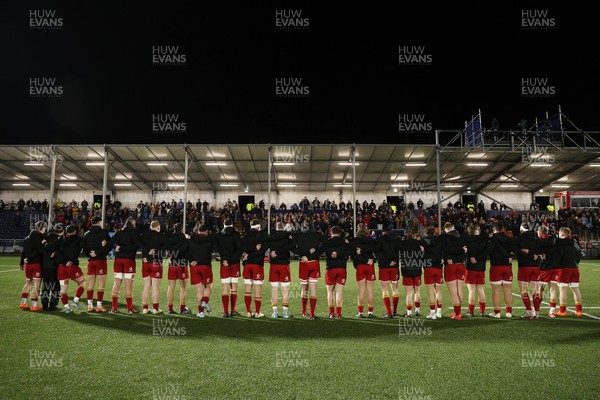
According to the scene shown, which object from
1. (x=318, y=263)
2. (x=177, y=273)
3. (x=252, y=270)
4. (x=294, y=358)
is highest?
(x=318, y=263)

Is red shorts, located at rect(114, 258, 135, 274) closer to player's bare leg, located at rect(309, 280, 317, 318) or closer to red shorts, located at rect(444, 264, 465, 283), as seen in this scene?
player's bare leg, located at rect(309, 280, 317, 318)

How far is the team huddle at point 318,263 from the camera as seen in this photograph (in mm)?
8852

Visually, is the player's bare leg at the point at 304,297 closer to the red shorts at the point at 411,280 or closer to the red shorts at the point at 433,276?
the red shorts at the point at 411,280

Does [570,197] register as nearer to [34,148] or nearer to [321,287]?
[321,287]

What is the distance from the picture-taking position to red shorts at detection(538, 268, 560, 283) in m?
9.39

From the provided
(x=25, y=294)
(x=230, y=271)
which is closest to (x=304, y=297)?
(x=230, y=271)

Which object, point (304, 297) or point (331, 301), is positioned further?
point (304, 297)

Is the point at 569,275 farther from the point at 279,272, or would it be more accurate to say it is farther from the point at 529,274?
the point at 279,272

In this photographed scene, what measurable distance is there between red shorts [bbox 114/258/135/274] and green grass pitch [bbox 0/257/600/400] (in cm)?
107

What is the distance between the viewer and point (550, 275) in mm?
9477

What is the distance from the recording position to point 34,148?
87.1 feet

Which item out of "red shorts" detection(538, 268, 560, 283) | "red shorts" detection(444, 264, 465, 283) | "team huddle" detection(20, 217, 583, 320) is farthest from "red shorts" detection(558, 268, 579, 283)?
"red shorts" detection(444, 264, 465, 283)

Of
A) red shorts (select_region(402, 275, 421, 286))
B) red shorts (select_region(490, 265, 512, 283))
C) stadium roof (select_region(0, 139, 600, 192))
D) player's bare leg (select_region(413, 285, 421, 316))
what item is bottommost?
player's bare leg (select_region(413, 285, 421, 316))

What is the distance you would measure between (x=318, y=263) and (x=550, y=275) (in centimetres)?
593
